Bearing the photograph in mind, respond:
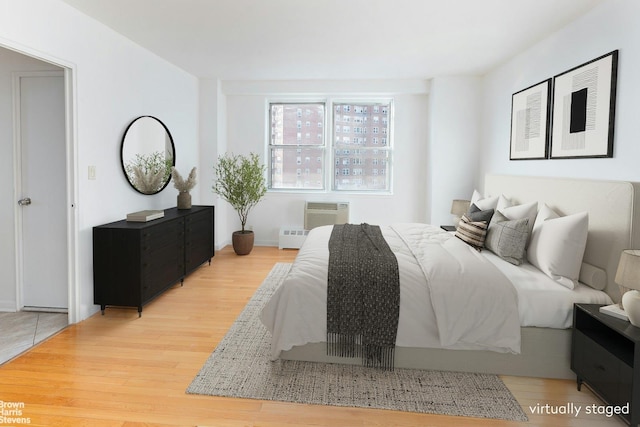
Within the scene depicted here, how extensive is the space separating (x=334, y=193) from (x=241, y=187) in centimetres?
151

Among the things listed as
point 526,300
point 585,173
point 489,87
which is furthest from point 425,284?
point 489,87

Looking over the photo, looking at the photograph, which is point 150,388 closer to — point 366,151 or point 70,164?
point 70,164

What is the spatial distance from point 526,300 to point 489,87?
375 cm

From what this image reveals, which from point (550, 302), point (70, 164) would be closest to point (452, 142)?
point (550, 302)

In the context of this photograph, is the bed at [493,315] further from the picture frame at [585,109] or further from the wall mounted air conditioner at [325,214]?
the wall mounted air conditioner at [325,214]

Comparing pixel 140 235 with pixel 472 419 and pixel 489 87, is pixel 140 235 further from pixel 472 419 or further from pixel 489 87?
pixel 489 87

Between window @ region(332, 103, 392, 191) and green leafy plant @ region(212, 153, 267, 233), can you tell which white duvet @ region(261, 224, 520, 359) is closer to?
green leafy plant @ region(212, 153, 267, 233)

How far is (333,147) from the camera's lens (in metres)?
6.51

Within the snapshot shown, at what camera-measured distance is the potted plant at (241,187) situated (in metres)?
5.83

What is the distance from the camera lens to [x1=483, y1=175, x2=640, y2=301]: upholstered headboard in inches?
99.4

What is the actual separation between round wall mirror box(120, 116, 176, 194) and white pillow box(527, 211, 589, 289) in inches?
149

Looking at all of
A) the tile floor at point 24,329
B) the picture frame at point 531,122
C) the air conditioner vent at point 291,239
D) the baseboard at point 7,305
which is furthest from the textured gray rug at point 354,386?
the air conditioner vent at point 291,239

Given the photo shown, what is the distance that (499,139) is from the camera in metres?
5.03

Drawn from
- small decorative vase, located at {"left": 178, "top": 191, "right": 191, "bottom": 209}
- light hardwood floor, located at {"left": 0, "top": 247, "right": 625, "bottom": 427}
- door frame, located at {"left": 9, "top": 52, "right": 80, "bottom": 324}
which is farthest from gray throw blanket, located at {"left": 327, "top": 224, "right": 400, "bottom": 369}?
small decorative vase, located at {"left": 178, "top": 191, "right": 191, "bottom": 209}
